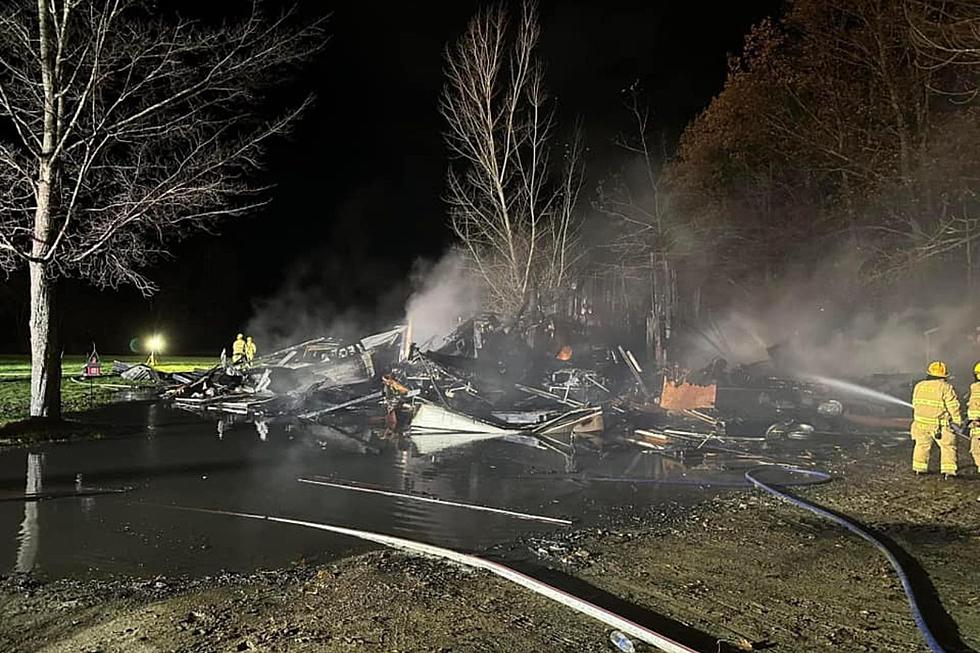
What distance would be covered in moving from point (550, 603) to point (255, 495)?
4556 mm

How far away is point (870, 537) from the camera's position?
20.5ft

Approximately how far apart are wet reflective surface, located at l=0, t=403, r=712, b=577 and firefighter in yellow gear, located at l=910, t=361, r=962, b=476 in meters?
2.90

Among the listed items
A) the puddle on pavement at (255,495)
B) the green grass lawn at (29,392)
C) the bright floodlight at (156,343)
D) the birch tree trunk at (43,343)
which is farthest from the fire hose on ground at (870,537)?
the bright floodlight at (156,343)

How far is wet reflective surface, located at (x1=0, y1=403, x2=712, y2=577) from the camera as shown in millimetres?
5980

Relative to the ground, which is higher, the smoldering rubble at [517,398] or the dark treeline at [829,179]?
the dark treeline at [829,179]

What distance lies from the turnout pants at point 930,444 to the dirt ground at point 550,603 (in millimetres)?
2561

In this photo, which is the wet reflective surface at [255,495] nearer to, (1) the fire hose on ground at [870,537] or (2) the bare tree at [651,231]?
(1) the fire hose on ground at [870,537]

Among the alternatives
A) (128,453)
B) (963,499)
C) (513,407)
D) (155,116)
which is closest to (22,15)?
(155,116)

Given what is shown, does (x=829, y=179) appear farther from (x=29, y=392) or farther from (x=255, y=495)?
(x=29, y=392)

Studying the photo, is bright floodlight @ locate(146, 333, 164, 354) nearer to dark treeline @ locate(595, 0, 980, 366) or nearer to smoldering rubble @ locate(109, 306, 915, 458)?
smoldering rubble @ locate(109, 306, 915, 458)

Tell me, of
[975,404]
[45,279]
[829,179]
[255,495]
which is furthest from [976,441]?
[829,179]

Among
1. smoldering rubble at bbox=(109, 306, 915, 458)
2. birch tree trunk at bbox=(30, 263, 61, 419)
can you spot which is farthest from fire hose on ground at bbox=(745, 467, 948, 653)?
birch tree trunk at bbox=(30, 263, 61, 419)

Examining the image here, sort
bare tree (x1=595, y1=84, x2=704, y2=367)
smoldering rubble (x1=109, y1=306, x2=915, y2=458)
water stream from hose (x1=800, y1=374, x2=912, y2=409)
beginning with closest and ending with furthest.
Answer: smoldering rubble (x1=109, y1=306, x2=915, y2=458) → water stream from hose (x1=800, y1=374, x2=912, y2=409) → bare tree (x1=595, y1=84, x2=704, y2=367)

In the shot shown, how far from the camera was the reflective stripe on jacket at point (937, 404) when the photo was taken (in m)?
8.78
